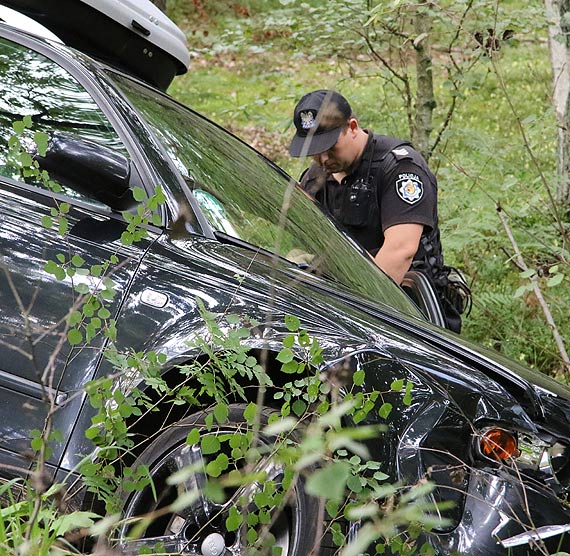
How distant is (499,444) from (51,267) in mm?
1301

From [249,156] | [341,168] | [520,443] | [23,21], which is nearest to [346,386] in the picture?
[520,443]

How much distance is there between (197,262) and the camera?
9.26ft

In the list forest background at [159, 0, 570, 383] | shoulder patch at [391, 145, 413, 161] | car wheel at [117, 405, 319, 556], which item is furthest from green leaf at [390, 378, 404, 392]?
shoulder patch at [391, 145, 413, 161]

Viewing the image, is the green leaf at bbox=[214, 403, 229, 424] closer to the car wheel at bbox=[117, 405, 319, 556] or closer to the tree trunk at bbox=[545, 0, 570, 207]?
the car wheel at bbox=[117, 405, 319, 556]

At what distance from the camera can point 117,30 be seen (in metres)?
3.81

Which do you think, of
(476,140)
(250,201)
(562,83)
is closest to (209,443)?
(250,201)

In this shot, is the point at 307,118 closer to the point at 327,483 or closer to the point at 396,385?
the point at 396,385

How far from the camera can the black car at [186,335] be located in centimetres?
255

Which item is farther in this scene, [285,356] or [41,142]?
[41,142]

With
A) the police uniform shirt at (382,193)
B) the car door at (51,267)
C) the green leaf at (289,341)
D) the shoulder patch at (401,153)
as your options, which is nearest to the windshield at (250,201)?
the car door at (51,267)

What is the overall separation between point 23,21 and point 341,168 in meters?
1.97

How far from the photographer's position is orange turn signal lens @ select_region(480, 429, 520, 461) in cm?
265

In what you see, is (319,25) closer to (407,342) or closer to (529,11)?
(529,11)

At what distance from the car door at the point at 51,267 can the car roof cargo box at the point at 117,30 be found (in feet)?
2.03
